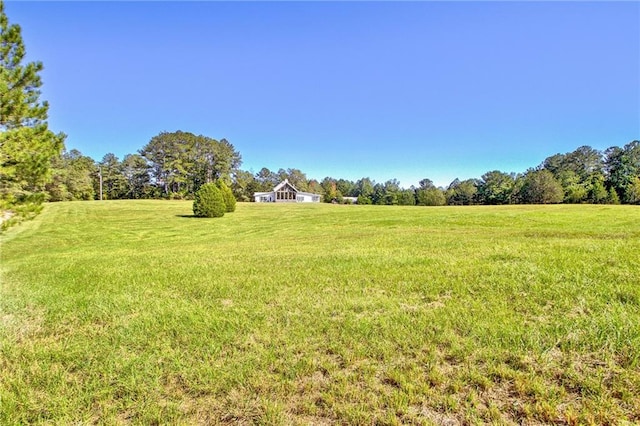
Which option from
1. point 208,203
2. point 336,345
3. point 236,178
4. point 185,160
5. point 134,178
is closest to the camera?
point 336,345

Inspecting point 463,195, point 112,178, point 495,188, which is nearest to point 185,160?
point 112,178

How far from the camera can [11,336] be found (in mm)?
3518

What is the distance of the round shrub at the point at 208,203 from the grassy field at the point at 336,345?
57.9 feet

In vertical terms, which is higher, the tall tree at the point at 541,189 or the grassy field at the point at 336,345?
the tall tree at the point at 541,189

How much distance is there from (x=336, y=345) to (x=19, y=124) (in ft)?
23.0

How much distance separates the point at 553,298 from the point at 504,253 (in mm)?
2729

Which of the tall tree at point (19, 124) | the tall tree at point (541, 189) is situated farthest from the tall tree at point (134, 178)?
the tall tree at point (541, 189)

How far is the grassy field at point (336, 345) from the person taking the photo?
7.31 feet

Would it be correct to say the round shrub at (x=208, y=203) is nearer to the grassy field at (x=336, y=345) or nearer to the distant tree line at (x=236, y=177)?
the grassy field at (x=336, y=345)

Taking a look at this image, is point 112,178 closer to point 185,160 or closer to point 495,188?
point 185,160

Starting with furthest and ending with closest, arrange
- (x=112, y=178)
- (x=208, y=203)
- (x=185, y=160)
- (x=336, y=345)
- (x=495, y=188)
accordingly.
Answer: (x=495, y=188) → (x=185, y=160) → (x=112, y=178) → (x=208, y=203) → (x=336, y=345)

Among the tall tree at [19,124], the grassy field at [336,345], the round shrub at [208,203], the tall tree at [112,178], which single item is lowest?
the grassy field at [336,345]

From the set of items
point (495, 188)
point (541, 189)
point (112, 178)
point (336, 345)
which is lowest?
point (336, 345)

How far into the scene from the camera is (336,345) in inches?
119
